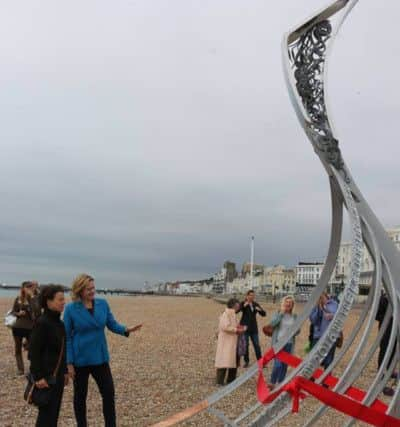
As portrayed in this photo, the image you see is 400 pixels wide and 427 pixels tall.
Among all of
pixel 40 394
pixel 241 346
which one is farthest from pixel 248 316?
pixel 40 394

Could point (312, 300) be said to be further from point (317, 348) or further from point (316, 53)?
point (316, 53)

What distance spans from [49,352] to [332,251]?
9.86 feet

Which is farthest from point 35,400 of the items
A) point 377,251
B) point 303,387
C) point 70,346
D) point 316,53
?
point 316,53

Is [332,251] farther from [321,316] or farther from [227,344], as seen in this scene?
[227,344]

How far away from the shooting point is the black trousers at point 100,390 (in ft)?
18.8

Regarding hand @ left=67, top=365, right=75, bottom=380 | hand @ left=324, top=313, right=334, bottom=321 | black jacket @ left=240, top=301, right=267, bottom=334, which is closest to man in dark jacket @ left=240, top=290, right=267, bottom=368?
black jacket @ left=240, top=301, right=267, bottom=334

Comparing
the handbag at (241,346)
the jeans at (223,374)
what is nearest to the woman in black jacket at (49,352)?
the jeans at (223,374)

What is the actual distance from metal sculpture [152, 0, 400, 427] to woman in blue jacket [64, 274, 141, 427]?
1.02 m

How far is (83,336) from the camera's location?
5.76 meters

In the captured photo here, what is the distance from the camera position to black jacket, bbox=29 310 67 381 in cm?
500

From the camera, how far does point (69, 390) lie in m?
8.86

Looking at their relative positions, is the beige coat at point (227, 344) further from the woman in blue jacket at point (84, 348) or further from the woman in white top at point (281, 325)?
the woman in blue jacket at point (84, 348)

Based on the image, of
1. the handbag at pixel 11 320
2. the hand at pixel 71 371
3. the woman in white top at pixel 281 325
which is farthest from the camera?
the handbag at pixel 11 320

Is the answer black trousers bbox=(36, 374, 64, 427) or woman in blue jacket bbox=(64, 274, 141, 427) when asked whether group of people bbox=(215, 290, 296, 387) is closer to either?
woman in blue jacket bbox=(64, 274, 141, 427)
